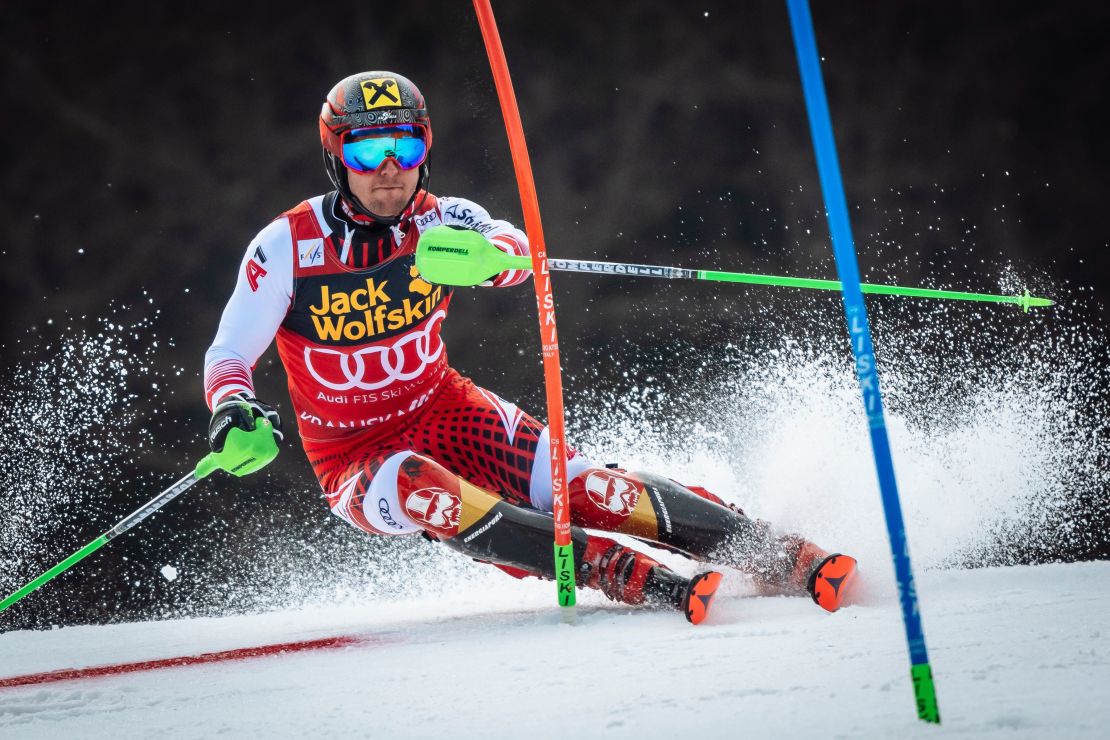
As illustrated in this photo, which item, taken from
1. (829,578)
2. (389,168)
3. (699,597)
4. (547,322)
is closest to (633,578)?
(699,597)

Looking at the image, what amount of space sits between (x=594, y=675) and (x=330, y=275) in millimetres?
1160

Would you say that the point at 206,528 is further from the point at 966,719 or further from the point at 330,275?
the point at 966,719

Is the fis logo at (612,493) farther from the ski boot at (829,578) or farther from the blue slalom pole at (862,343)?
the blue slalom pole at (862,343)

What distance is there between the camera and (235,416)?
78.0 inches

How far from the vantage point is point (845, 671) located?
1.36m

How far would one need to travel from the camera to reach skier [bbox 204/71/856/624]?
2.06m

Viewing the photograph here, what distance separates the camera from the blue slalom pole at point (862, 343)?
3.41 feet

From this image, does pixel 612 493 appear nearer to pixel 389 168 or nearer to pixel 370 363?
pixel 370 363

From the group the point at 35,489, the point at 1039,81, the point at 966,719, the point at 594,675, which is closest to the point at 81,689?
the point at 594,675

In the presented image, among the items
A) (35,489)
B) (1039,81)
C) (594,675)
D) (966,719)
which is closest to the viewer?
(966,719)

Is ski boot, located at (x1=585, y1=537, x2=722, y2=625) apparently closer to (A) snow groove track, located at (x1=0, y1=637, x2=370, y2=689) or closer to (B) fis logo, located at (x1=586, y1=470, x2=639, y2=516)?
(B) fis logo, located at (x1=586, y1=470, x2=639, y2=516)

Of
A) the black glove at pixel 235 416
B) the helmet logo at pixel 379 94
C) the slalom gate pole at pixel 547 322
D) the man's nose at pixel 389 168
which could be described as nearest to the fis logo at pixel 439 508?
the slalom gate pole at pixel 547 322

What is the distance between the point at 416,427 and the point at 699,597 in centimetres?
86

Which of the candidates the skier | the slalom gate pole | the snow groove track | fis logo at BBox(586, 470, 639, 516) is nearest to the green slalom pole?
the slalom gate pole
